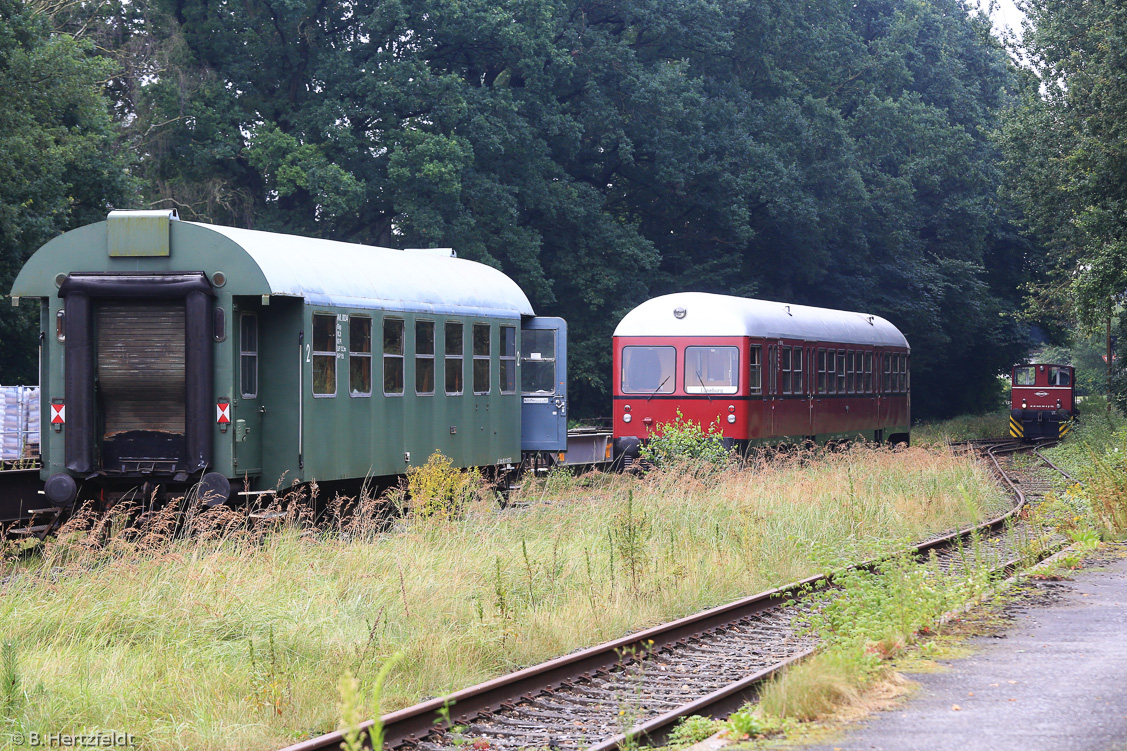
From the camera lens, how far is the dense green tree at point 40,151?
23547 mm

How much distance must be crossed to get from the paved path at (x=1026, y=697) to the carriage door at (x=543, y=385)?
9.61 m

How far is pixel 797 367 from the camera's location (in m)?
24.4

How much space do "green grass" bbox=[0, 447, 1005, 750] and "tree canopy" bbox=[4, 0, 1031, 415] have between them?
16.1 meters

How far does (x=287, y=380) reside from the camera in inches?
538

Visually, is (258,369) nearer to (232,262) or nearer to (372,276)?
(232,262)

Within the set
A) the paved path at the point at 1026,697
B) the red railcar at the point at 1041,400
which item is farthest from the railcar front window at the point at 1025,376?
the paved path at the point at 1026,697

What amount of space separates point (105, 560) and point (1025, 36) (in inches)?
1193

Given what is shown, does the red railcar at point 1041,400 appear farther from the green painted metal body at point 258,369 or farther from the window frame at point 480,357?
the green painted metal body at point 258,369

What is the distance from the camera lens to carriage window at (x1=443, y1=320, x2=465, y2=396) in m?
16.7

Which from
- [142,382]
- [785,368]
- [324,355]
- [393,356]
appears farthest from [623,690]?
[785,368]

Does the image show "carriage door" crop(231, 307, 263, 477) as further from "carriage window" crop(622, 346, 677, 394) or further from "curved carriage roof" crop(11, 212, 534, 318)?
"carriage window" crop(622, 346, 677, 394)

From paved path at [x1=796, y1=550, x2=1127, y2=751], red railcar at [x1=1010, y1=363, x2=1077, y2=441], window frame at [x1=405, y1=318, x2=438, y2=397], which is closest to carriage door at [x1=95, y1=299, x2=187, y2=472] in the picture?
window frame at [x1=405, y1=318, x2=438, y2=397]

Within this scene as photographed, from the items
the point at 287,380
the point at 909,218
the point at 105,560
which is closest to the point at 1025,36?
the point at 909,218

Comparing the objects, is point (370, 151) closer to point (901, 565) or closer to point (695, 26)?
point (695, 26)
